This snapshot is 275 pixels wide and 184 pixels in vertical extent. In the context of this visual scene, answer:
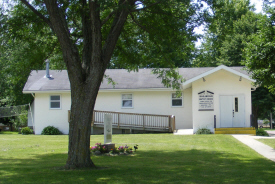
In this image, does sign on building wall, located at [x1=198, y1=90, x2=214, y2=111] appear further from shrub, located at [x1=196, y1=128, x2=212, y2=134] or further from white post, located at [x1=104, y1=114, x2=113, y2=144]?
white post, located at [x1=104, y1=114, x2=113, y2=144]

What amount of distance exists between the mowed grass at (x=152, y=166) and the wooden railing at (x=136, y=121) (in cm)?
944

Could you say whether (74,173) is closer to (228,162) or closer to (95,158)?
(95,158)

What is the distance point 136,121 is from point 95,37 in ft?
51.5

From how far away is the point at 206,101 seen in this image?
2212 cm

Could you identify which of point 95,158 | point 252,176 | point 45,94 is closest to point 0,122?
point 45,94

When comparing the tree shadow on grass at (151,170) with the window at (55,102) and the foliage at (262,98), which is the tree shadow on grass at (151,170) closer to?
the window at (55,102)

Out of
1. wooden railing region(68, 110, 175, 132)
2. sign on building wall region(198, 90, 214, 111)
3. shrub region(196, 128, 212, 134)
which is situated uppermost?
sign on building wall region(198, 90, 214, 111)

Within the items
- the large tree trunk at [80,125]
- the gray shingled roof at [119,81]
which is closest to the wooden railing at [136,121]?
the gray shingled roof at [119,81]

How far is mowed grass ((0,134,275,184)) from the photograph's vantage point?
→ 318 inches

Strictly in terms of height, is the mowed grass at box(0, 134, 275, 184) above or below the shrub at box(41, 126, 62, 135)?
below

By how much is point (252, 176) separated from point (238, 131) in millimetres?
13230

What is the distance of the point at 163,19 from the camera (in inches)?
493

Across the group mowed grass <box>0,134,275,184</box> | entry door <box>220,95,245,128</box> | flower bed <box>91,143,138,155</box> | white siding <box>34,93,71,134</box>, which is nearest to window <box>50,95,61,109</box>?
white siding <box>34,93,71,134</box>

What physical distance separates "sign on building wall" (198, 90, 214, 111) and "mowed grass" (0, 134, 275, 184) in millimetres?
7111
